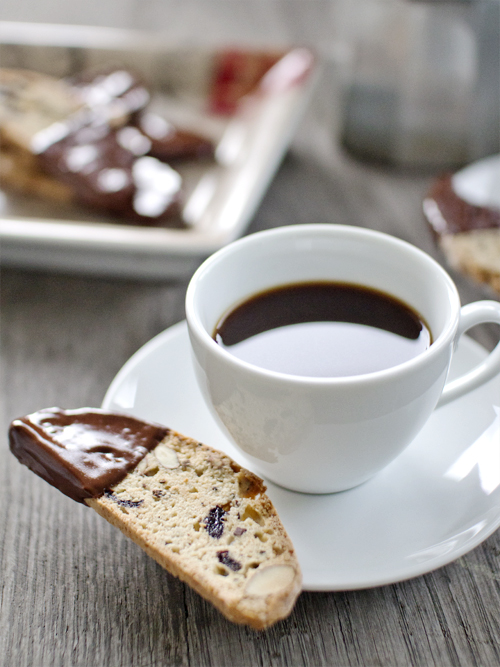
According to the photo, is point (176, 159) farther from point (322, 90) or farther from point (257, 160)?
point (322, 90)

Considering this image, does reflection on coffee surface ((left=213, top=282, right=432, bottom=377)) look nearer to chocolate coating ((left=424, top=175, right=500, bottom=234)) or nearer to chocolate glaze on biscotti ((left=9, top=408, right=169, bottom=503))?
chocolate glaze on biscotti ((left=9, top=408, right=169, bottom=503))

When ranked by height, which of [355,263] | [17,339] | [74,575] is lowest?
[17,339]

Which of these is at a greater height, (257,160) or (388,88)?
(388,88)

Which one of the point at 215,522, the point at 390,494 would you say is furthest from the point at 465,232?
the point at 215,522

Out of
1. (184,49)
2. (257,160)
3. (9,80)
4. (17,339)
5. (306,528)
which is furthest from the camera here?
(184,49)

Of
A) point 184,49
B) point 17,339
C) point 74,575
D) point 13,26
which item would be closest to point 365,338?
point 74,575

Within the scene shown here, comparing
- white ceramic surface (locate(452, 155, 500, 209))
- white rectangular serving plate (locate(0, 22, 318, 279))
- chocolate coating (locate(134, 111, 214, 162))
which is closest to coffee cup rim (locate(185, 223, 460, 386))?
white rectangular serving plate (locate(0, 22, 318, 279))
